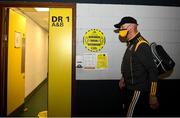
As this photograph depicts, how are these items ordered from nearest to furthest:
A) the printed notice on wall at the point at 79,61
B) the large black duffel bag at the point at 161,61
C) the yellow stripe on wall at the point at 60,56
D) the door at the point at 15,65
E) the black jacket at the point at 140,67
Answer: the black jacket at the point at 140,67, the large black duffel bag at the point at 161,61, the printed notice on wall at the point at 79,61, the yellow stripe on wall at the point at 60,56, the door at the point at 15,65

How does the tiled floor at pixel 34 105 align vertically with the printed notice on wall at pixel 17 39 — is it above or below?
below

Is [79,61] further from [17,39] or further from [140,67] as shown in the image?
[17,39]

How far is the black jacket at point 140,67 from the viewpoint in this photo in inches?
90.0

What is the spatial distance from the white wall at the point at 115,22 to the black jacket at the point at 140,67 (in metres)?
0.39

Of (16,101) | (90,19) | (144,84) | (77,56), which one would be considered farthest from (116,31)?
(16,101)

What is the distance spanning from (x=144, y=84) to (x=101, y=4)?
1.25 metres

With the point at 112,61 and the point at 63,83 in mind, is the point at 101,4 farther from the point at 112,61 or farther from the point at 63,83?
the point at 63,83

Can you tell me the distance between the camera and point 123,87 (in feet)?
9.18

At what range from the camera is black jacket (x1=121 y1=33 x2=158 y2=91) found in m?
2.28

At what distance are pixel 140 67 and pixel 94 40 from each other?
799 millimetres

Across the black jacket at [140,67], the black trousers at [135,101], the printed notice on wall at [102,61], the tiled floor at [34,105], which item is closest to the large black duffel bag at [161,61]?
the black jacket at [140,67]

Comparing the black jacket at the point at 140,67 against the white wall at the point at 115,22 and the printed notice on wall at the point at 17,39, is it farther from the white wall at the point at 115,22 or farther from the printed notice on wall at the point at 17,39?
the printed notice on wall at the point at 17,39

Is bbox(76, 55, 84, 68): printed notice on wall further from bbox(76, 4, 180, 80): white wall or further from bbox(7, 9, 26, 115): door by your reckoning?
bbox(7, 9, 26, 115): door

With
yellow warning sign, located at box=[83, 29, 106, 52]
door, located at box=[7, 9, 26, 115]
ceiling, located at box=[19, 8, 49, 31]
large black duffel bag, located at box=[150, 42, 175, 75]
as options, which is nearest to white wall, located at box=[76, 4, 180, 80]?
yellow warning sign, located at box=[83, 29, 106, 52]
